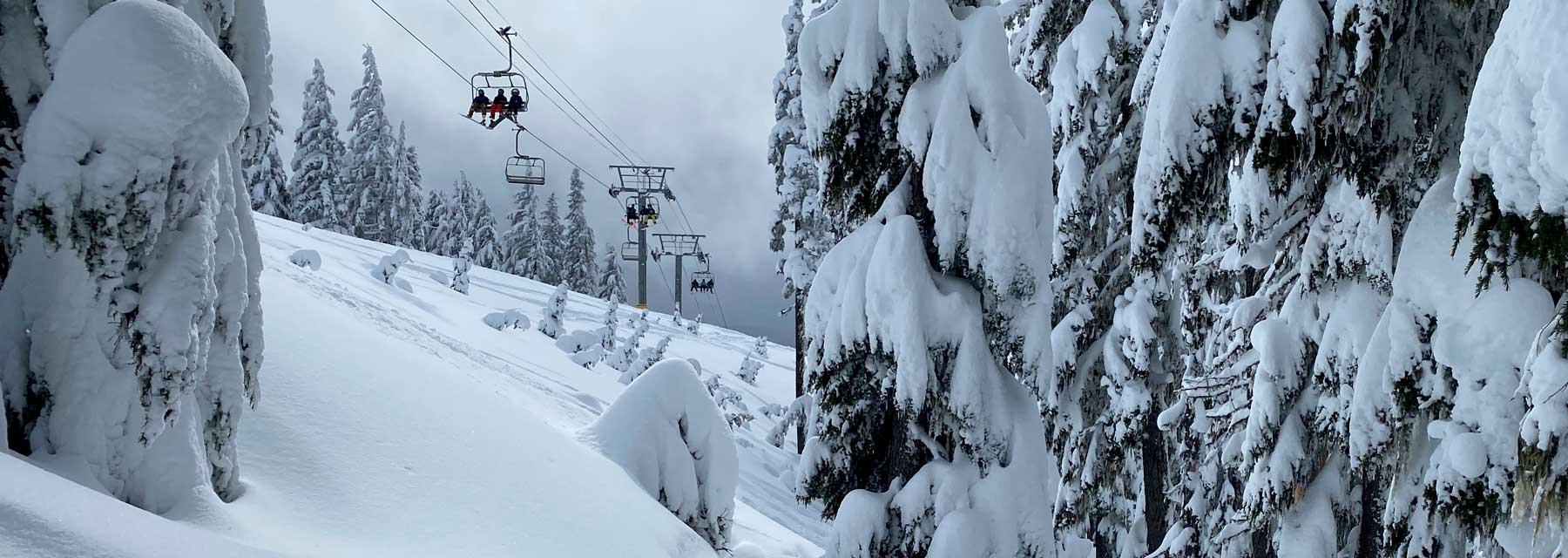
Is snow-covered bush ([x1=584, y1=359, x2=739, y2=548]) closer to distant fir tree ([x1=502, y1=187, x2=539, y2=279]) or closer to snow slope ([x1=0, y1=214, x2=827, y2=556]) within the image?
snow slope ([x1=0, y1=214, x2=827, y2=556])

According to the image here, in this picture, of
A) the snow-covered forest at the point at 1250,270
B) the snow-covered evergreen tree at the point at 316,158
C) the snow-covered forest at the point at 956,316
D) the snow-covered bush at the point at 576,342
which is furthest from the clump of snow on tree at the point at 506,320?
the snow-covered evergreen tree at the point at 316,158

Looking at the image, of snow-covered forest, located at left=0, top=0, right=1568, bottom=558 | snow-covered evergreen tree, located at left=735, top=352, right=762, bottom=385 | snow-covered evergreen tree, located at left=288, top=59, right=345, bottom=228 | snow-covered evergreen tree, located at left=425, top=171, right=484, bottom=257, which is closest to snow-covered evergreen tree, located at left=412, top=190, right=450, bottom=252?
snow-covered evergreen tree, located at left=425, top=171, right=484, bottom=257

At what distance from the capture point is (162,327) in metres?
4.07

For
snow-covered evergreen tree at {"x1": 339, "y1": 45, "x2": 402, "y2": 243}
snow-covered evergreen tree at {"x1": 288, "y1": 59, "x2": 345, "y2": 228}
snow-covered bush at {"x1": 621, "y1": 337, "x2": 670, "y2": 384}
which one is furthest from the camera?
snow-covered evergreen tree at {"x1": 339, "y1": 45, "x2": 402, "y2": 243}

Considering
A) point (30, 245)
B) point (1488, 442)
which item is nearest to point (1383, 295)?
point (1488, 442)

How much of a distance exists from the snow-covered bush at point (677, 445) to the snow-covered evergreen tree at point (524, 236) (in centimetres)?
5450

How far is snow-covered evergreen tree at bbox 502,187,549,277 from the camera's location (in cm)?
6253

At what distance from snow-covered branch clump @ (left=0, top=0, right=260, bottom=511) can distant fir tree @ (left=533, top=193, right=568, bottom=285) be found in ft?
198

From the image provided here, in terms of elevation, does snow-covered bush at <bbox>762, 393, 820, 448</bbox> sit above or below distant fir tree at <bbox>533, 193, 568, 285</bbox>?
below

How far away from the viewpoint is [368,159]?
53.0m

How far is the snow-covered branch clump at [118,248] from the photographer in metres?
3.79

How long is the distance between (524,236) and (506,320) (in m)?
41.8

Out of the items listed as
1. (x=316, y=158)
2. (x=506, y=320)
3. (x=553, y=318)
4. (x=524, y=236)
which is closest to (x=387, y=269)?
(x=506, y=320)

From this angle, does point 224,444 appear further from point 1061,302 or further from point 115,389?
point 1061,302
